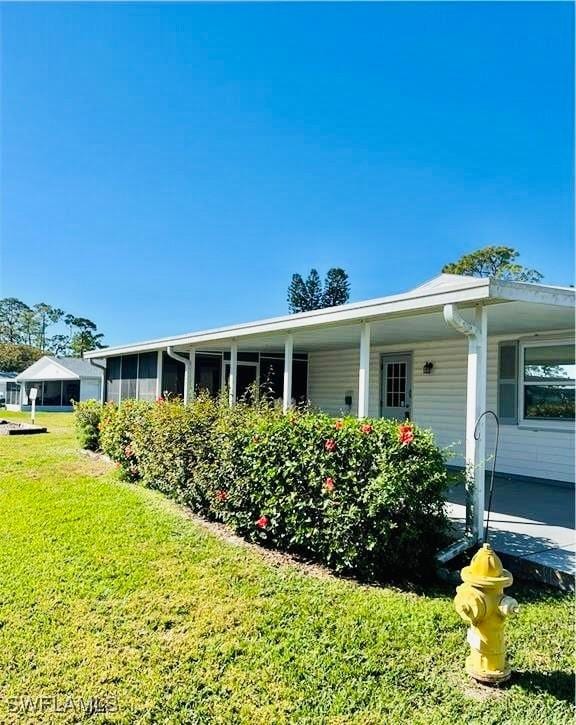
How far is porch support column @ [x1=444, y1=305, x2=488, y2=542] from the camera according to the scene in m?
4.26

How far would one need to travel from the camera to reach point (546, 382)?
7.42 m

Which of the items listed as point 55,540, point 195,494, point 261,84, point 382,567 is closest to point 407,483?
point 382,567

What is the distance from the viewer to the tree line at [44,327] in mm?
66438

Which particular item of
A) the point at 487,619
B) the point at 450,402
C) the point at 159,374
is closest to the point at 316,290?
the point at 159,374

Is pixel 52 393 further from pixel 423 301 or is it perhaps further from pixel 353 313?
pixel 423 301

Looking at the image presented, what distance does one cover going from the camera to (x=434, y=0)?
741 centimetres

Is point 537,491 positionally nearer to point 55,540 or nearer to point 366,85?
point 55,540

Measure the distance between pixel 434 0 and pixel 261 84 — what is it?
3656mm

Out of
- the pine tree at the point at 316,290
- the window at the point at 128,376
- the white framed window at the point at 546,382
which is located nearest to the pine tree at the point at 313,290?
the pine tree at the point at 316,290

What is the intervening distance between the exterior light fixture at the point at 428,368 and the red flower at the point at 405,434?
5.77 m

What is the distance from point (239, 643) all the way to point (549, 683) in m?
1.75

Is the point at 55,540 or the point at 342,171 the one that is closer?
the point at 55,540

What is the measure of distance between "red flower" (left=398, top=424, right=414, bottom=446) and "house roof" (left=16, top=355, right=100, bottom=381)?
31.7 m

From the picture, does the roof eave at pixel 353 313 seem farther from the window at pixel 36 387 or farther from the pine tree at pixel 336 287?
the pine tree at pixel 336 287
